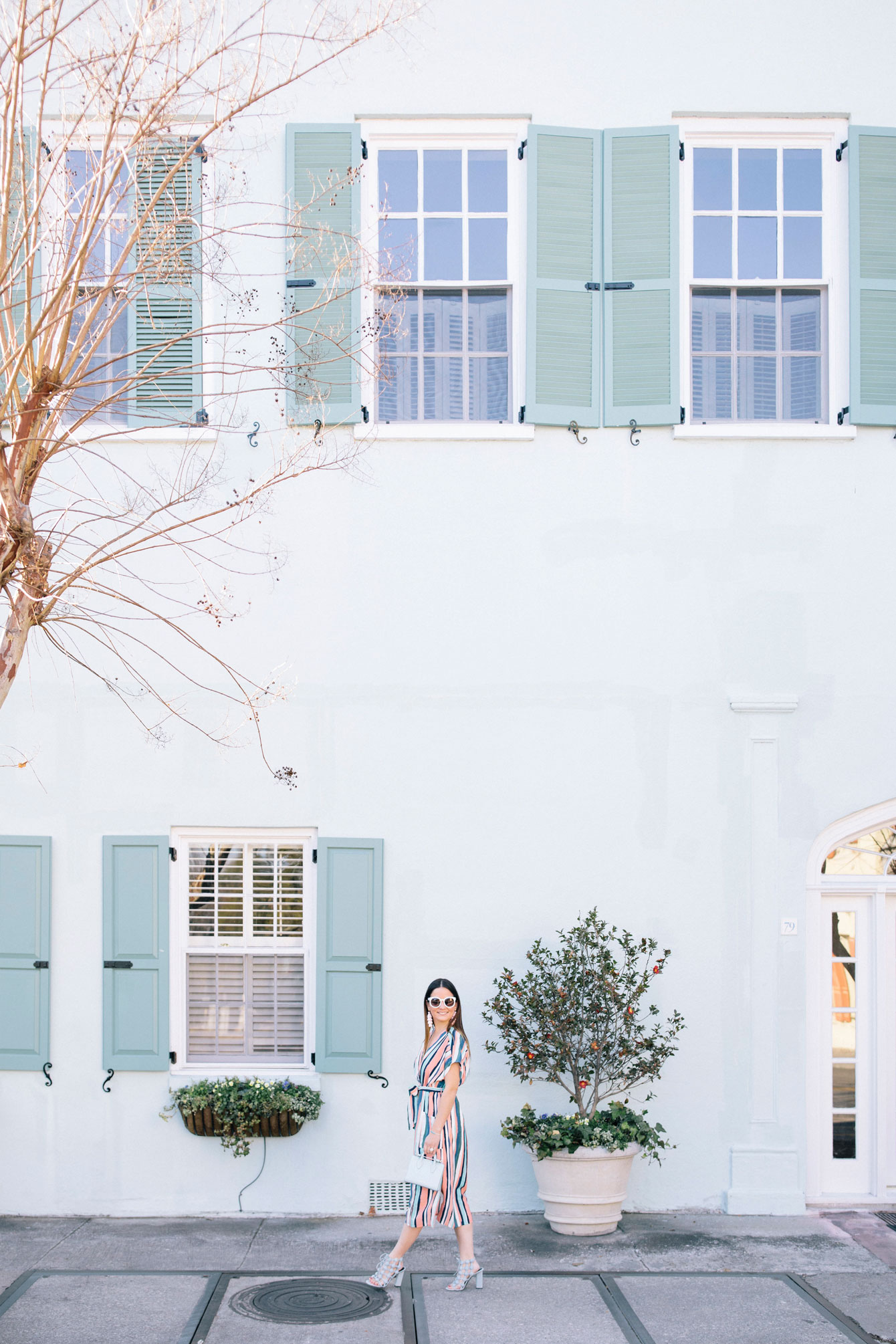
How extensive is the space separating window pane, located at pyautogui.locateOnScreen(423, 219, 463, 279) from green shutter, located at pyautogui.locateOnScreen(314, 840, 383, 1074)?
3.70 m

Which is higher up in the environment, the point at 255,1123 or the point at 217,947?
the point at 217,947

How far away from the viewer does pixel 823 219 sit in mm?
8305

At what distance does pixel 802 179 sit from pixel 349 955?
578cm

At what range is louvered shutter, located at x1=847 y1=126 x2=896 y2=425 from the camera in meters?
8.12

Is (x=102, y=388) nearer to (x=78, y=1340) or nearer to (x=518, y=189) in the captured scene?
(x=518, y=189)

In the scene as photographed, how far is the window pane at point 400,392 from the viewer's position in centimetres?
833

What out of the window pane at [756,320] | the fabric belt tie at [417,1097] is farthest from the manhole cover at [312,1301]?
the window pane at [756,320]

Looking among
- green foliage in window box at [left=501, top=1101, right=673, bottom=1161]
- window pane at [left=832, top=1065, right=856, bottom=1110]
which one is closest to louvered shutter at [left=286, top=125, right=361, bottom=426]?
green foliage in window box at [left=501, top=1101, right=673, bottom=1161]

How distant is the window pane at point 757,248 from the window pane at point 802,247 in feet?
0.27

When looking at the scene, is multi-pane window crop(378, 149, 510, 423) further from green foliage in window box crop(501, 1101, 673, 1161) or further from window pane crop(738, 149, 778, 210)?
green foliage in window box crop(501, 1101, 673, 1161)

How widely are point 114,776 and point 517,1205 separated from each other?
366 centimetres

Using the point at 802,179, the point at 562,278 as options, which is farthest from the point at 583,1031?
the point at 802,179

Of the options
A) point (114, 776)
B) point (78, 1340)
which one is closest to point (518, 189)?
point (114, 776)

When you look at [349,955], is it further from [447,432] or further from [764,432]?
[764,432]
